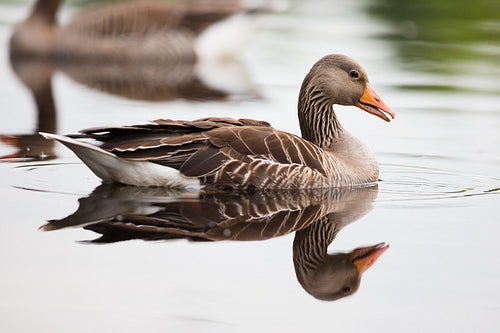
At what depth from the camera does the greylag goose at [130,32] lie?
21078mm

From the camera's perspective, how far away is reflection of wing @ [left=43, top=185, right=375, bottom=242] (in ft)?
27.2

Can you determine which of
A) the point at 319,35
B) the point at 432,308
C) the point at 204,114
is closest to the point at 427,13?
the point at 319,35

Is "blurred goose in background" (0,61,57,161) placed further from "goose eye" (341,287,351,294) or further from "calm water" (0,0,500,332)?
"goose eye" (341,287,351,294)

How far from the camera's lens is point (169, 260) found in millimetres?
7430

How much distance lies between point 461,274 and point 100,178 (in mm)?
4483

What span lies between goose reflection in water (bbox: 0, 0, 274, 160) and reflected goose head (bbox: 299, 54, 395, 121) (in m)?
6.93

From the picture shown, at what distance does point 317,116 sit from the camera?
11148 mm

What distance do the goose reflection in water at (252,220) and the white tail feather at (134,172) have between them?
0.39 ft

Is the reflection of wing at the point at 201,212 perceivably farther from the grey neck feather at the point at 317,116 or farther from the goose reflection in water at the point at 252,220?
the grey neck feather at the point at 317,116

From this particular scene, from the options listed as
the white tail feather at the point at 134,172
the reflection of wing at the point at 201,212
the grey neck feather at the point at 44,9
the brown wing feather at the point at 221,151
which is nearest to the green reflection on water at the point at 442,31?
the grey neck feather at the point at 44,9

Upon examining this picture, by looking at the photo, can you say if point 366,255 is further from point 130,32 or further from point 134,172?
point 130,32

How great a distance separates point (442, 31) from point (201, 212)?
62.4 feet

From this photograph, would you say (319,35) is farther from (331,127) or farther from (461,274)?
(461,274)

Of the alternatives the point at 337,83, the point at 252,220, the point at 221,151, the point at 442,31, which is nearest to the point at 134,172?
the point at 221,151
